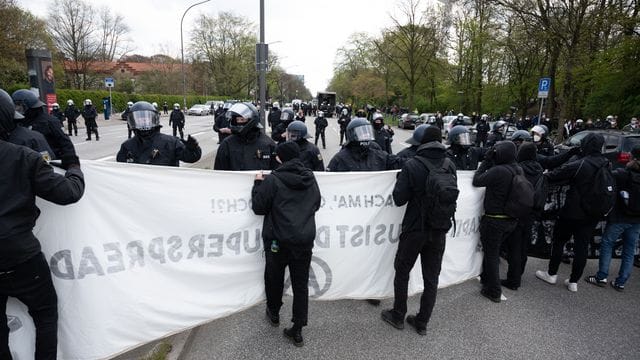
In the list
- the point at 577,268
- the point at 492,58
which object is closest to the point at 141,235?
the point at 577,268

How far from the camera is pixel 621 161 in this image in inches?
415

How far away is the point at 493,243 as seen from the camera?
430 centimetres

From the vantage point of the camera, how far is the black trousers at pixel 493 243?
4258mm

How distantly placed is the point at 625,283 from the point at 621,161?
732cm

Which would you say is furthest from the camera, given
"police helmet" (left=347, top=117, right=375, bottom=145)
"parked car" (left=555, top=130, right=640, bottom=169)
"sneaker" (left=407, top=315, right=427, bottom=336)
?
"parked car" (left=555, top=130, right=640, bottom=169)

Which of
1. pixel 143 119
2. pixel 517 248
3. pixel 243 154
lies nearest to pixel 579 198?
pixel 517 248

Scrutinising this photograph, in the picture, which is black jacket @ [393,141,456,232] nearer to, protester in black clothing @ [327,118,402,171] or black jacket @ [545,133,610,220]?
protester in black clothing @ [327,118,402,171]

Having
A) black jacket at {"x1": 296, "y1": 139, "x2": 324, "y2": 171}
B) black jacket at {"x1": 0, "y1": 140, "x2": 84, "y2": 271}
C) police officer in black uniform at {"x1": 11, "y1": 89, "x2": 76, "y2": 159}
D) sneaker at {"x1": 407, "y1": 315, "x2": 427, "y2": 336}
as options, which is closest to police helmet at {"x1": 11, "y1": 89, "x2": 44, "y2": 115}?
police officer in black uniform at {"x1": 11, "y1": 89, "x2": 76, "y2": 159}

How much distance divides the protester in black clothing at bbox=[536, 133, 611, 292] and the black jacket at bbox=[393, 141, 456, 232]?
2011 mm

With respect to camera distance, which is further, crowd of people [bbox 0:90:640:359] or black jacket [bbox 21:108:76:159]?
black jacket [bbox 21:108:76:159]

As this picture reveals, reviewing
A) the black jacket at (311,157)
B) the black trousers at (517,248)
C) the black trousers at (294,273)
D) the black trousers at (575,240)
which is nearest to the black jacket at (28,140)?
the black trousers at (294,273)

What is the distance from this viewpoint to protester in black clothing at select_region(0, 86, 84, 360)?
2.22 meters

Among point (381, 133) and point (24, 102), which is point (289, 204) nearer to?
point (24, 102)

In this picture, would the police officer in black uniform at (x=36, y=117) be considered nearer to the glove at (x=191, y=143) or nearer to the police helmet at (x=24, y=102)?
the police helmet at (x=24, y=102)
